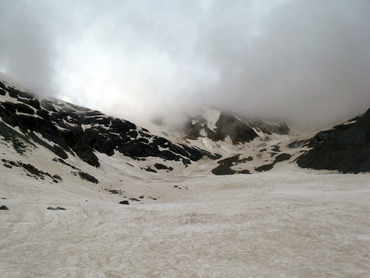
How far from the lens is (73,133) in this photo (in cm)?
7538

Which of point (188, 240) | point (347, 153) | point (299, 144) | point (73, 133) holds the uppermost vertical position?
point (73, 133)

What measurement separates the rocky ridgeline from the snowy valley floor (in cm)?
2910

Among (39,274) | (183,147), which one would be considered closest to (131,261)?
(39,274)

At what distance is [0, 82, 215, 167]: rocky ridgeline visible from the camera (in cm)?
5273

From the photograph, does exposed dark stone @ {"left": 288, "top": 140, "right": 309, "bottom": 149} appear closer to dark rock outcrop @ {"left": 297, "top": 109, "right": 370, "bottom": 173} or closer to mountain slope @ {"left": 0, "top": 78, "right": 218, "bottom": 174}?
mountain slope @ {"left": 0, "top": 78, "right": 218, "bottom": 174}

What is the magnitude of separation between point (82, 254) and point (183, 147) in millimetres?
142456

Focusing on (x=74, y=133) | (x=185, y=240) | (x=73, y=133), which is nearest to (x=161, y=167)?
(x=74, y=133)

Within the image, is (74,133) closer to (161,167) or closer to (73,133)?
(73,133)

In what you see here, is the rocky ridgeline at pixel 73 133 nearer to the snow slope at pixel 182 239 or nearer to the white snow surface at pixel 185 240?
the snow slope at pixel 182 239

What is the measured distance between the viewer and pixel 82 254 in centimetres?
1159

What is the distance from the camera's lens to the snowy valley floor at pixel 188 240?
9555 mm

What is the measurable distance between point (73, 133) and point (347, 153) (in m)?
75.8

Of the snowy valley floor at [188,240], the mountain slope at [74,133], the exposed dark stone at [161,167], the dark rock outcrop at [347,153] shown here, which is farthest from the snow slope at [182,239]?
the exposed dark stone at [161,167]

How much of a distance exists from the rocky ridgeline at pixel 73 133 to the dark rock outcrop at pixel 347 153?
200 ft
